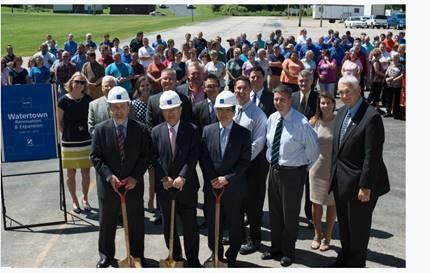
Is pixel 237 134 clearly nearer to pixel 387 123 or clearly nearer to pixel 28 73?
pixel 387 123

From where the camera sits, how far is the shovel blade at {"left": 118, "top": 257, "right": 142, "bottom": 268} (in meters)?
6.22

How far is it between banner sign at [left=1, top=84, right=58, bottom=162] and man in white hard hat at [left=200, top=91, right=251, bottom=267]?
108 inches

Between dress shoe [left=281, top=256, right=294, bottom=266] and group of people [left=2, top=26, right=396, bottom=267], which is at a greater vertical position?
group of people [left=2, top=26, right=396, bottom=267]

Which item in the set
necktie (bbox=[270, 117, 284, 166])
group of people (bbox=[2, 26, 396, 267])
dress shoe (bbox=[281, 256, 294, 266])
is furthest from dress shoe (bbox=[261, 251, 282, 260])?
necktie (bbox=[270, 117, 284, 166])

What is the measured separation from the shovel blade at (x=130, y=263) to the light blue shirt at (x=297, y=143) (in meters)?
2.01

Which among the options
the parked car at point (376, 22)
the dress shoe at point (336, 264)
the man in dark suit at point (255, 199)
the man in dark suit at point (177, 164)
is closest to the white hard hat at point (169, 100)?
the man in dark suit at point (177, 164)

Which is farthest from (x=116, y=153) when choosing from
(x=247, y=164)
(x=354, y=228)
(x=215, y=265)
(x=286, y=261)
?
(x=354, y=228)

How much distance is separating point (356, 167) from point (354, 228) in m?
0.71

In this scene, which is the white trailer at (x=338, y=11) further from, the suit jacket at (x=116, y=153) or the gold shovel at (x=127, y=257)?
the gold shovel at (x=127, y=257)

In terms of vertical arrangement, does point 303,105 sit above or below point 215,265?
above

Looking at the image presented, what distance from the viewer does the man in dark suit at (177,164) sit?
5945 mm

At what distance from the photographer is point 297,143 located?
6.09 meters

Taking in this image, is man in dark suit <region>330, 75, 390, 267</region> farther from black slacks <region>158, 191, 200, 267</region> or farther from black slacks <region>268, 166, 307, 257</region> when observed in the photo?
black slacks <region>158, 191, 200, 267</region>

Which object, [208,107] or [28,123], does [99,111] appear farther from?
[208,107]
